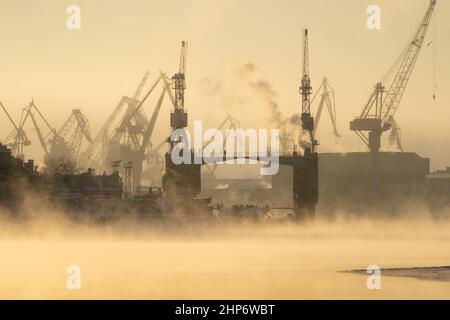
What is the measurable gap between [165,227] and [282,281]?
89485 millimetres

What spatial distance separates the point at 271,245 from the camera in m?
190

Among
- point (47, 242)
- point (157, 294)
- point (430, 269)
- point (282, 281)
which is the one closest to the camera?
point (157, 294)

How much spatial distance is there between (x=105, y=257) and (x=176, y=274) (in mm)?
30236

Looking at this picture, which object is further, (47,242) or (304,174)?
(304,174)

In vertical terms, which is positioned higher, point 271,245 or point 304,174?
point 304,174

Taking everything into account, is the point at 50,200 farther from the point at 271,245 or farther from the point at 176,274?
the point at 176,274
